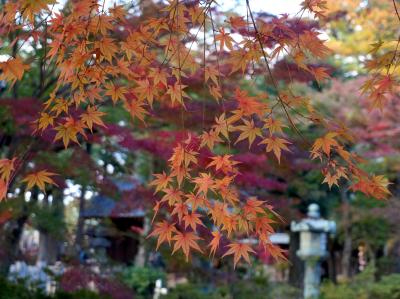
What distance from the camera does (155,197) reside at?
7145mm

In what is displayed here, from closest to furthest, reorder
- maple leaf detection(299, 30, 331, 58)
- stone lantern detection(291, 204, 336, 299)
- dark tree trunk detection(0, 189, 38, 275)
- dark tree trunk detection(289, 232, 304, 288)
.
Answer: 1. maple leaf detection(299, 30, 331, 58)
2. dark tree trunk detection(0, 189, 38, 275)
3. stone lantern detection(291, 204, 336, 299)
4. dark tree trunk detection(289, 232, 304, 288)

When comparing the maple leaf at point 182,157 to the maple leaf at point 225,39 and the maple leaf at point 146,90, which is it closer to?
the maple leaf at point 146,90

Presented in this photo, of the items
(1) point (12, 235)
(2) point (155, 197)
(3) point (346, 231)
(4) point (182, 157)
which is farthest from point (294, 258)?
(4) point (182, 157)

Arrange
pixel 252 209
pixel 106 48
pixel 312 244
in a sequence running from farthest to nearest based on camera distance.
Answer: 1. pixel 312 244
2. pixel 106 48
3. pixel 252 209

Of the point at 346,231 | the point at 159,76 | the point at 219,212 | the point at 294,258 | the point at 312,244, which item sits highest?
the point at 346,231

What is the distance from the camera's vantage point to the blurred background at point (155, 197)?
7281 millimetres

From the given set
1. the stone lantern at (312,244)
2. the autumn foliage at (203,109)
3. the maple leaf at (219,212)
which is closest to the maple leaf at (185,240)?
the autumn foliage at (203,109)

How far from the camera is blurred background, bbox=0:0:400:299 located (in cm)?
728

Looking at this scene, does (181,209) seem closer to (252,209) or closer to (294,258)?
(252,209)

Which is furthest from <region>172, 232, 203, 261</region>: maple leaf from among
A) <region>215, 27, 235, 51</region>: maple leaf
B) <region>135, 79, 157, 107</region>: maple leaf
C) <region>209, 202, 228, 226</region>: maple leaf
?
<region>215, 27, 235, 51</region>: maple leaf

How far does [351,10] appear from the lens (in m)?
13.9

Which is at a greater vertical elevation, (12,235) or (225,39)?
(225,39)

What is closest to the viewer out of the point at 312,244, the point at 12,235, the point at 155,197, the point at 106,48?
the point at 106,48

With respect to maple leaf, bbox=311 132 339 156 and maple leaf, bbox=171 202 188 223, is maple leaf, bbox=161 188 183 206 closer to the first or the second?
maple leaf, bbox=171 202 188 223
